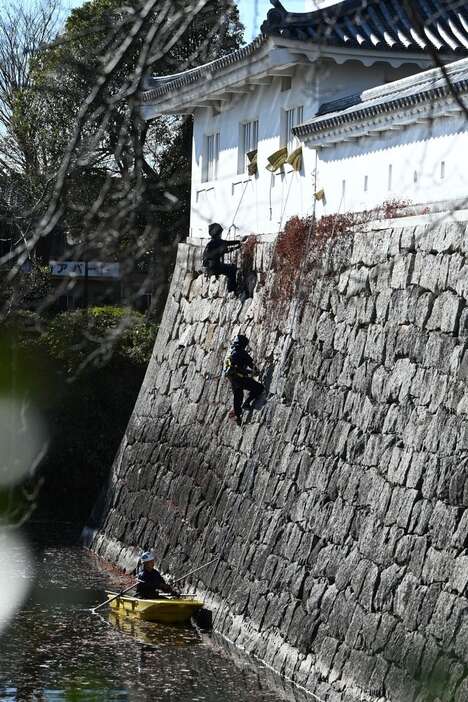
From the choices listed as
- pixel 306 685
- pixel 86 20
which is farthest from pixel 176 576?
pixel 86 20

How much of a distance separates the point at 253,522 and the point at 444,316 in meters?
4.33

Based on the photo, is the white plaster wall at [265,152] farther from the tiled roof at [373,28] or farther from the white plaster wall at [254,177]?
the tiled roof at [373,28]

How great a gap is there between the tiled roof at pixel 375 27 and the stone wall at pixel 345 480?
9.97 feet

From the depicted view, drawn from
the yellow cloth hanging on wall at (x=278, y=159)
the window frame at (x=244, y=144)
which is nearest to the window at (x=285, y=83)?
the yellow cloth hanging on wall at (x=278, y=159)

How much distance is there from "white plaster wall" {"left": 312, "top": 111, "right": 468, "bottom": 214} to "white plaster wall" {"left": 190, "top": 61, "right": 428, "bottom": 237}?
2.58ft

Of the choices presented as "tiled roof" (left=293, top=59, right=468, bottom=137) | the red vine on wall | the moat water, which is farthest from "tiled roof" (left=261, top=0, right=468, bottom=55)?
the moat water

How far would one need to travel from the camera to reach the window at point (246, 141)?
18281mm

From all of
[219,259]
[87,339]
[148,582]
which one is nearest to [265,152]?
[219,259]

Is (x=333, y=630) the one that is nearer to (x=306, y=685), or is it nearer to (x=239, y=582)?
(x=306, y=685)

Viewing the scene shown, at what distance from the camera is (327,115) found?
14.8m

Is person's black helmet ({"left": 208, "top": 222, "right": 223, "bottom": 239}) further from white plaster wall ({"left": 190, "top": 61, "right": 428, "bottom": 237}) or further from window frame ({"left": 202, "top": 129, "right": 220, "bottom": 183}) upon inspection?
window frame ({"left": 202, "top": 129, "right": 220, "bottom": 183})

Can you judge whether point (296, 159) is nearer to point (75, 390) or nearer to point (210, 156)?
point (210, 156)

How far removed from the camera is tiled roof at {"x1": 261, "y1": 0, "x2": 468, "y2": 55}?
1502 cm

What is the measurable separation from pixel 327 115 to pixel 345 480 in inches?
201
